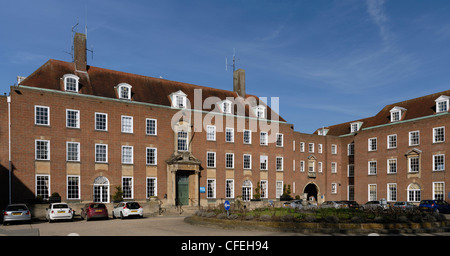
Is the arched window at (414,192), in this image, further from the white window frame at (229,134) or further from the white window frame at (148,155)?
the white window frame at (148,155)

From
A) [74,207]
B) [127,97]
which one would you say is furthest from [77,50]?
[74,207]

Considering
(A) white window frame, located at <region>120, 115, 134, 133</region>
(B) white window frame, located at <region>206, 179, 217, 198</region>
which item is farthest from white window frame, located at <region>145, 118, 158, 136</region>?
(B) white window frame, located at <region>206, 179, 217, 198</region>

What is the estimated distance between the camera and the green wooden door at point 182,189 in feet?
145

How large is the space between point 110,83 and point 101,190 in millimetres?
11155

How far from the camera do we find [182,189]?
4453cm

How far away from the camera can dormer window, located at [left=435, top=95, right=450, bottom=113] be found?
47844 mm

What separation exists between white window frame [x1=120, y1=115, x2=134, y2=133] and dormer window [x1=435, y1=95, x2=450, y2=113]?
3513 centimetres

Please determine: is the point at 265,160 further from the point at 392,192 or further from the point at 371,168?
the point at 392,192

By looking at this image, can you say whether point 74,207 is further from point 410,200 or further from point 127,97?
point 410,200

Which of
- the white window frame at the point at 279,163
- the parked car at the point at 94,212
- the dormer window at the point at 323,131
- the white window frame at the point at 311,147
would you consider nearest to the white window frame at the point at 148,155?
the parked car at the point at 94,212

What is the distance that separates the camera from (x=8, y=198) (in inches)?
1368

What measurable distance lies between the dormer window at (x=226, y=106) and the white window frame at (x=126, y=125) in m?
11.5

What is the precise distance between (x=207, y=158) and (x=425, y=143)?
1024 inches

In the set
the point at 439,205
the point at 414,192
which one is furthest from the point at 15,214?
the point at 414,192
